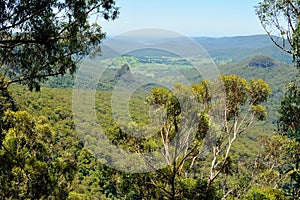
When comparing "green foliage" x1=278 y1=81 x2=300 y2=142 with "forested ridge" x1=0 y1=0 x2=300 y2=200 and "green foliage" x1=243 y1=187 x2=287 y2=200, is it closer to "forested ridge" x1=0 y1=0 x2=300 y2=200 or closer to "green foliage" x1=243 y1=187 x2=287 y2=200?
"forested ridge" x1=0 y1=0 x2=300 y2=200

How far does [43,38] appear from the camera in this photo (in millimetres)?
4578

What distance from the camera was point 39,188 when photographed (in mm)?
6312

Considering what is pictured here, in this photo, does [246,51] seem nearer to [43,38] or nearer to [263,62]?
[263,62]

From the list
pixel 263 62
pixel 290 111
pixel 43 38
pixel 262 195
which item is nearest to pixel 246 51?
pixel 263 62

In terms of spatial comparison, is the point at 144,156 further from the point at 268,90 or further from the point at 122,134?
the point at 268,90

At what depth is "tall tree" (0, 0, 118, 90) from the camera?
14.2ft

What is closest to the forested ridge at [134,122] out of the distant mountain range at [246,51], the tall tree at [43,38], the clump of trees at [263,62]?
the tall tree at [43,38]

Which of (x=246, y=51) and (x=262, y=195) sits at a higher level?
(x=262, y=195)

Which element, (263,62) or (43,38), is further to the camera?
(263,62)

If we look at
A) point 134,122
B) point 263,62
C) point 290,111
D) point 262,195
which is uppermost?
point 290,111

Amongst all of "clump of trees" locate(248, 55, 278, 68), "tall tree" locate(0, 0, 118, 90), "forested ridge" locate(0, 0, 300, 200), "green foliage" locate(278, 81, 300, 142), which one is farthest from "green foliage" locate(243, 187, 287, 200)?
"clump of trees" locate(248, 55, 278, 68)

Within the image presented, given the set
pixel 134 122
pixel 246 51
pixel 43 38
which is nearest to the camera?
pixel 43 38

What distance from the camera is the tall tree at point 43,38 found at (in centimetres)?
432

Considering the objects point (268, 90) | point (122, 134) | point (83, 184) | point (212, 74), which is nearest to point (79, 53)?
point (122, 134)
